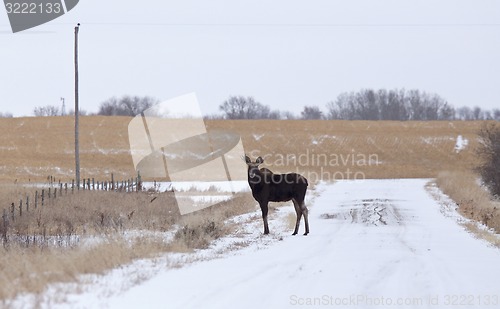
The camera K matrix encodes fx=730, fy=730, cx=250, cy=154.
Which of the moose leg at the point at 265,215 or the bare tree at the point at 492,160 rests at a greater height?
the moose leg at the point at 265,215

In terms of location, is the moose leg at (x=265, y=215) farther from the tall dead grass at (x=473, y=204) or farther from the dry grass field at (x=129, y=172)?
the tall dead grass at (x=473, y=204)

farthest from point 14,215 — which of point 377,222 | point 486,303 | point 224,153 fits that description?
point 224,153

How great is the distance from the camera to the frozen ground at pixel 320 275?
31.7ft

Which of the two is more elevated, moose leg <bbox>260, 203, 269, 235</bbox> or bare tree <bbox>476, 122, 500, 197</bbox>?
moose leg <bbox>260, 203, 269, 235</bbox>

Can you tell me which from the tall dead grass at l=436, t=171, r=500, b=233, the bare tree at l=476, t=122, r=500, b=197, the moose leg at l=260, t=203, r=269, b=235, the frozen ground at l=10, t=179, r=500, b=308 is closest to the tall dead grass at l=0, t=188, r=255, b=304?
the frozen ground at l=10, t=179, r=500, b=308

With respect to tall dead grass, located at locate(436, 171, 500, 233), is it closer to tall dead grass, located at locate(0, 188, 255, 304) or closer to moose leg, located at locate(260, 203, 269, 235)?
moose leg, located at locate(260, 203, 269, 235)

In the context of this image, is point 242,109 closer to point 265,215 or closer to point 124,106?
point 124,106

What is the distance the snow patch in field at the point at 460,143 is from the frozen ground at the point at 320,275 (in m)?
61.5

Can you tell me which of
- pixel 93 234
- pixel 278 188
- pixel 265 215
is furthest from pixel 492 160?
pixel 93 234

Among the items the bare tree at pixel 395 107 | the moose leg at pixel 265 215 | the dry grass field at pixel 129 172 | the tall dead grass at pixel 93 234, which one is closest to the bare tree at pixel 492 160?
the dry grass field at pixel 129 172

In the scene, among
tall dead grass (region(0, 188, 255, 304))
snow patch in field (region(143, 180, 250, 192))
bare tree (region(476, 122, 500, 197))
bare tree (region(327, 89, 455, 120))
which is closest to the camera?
tall dead grass (region(0, 188, 255, 304))

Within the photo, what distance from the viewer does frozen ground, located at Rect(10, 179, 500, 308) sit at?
966cm

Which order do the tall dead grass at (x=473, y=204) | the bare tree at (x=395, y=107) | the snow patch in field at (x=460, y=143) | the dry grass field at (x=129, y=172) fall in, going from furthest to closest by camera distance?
the bare tree at (x=395, y=107)
the snow patch in field at (x=460, y=143)
the tall dead grass at (x=473, y=204)
the dry grass field at (x=129, y=172)

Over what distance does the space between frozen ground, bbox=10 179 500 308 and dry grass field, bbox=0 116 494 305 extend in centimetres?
78
